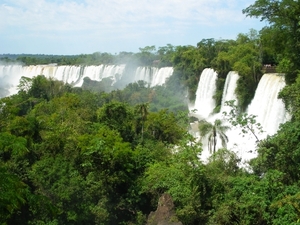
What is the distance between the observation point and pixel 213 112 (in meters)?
36.9

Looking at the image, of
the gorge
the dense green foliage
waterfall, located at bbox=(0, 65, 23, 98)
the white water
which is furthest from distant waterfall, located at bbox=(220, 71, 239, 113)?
waterfall, located at bbox=(0, 65, 23, 98)

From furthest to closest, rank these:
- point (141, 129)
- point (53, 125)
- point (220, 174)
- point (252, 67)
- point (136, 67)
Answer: point (136, 67) < point (252, 67) < point (141, 129) < point (53, 125) < point (220, 174)

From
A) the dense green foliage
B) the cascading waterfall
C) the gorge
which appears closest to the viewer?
the dense green foliage

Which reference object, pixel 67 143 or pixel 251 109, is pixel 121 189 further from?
pixel 251 109

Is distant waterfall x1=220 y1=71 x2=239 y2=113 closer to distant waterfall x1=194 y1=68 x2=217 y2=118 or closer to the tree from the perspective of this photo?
distant waterfall x1=194 y1=68 x2=217 y2=118

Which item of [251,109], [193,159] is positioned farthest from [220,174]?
[251,109]

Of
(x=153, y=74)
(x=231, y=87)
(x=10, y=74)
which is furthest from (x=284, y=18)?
(x=10, y=74)

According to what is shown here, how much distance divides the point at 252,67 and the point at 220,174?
66.7 feet

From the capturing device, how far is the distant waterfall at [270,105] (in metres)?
21.1

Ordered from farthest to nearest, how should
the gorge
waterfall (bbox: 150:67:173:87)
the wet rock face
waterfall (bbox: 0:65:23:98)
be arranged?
waterfall (bbox: 0:65:23:98)
waterfall (bbox: 150:67:173:87)
the gorge
the wet rock face

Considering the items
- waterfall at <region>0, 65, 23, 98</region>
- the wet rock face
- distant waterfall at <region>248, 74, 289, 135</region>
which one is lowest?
the wet rock face

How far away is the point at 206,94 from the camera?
40656 mm

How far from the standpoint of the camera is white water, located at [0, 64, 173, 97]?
188 feet

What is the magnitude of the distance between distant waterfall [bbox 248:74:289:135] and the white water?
31.0 metres
